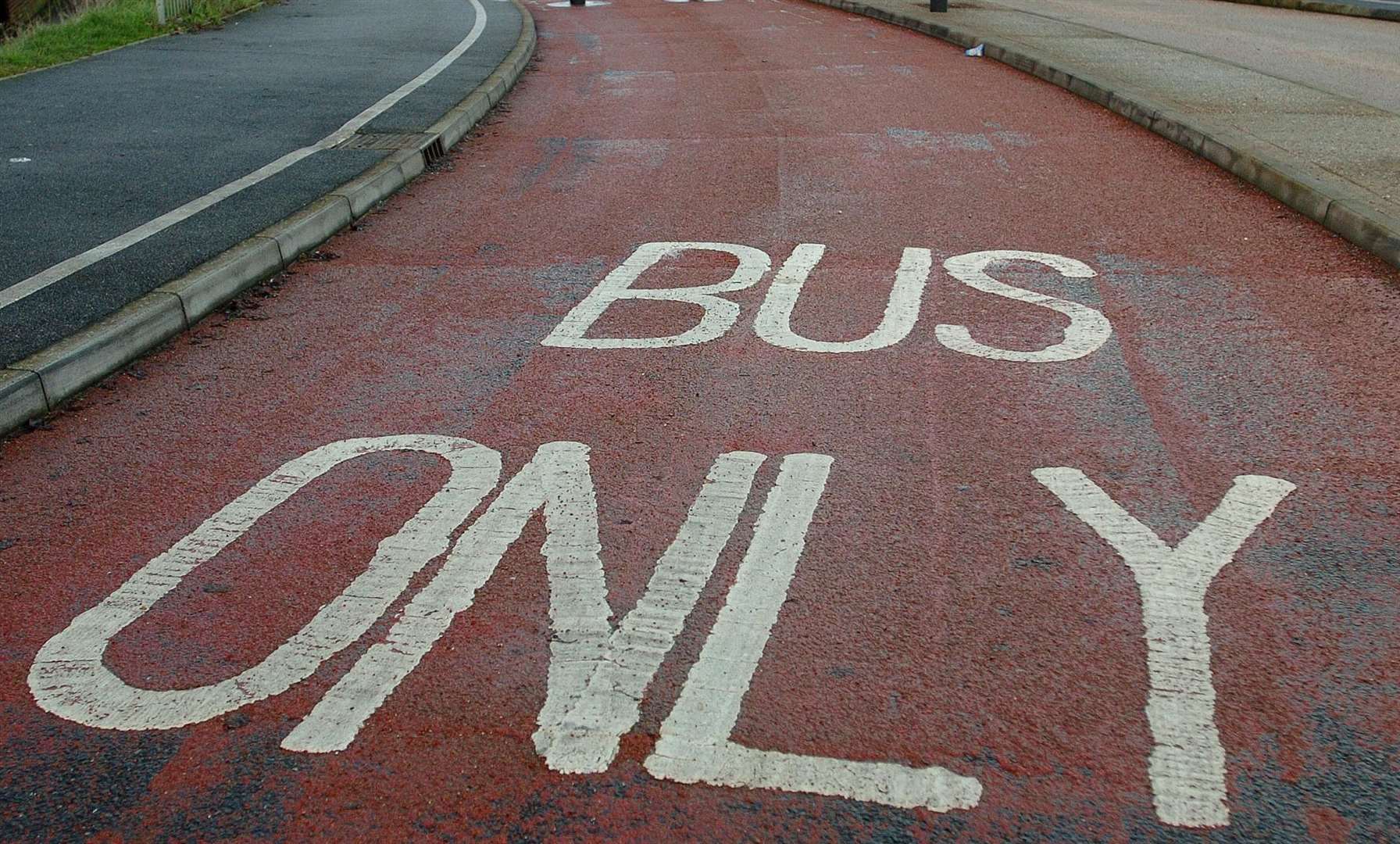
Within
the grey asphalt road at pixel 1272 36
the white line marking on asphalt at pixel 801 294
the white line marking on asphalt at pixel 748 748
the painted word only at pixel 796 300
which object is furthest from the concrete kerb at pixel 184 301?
the grey asphalt road at pixel 1272 36

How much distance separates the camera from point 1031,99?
11.7 meters

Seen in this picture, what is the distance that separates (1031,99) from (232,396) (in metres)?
8.69

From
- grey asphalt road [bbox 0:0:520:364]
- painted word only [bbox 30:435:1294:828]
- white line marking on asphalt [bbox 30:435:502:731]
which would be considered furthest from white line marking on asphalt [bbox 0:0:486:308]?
painted word only [bbox 30:435:1294:828]

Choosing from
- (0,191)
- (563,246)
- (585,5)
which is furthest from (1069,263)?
(585,5)

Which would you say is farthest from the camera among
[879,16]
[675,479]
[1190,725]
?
[879,16]

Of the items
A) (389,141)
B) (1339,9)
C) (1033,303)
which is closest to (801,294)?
(1033,303)

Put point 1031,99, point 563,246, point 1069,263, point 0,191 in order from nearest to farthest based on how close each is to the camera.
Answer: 1. point 1069,263
2. point 563,246
3. point 0,191
4. point 1031,99

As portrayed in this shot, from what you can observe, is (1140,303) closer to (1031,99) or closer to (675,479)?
(675,479)

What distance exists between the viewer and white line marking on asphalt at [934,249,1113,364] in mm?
5406

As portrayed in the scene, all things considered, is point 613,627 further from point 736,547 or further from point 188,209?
point 188,209

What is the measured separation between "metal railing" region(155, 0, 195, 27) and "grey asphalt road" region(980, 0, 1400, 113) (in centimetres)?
1213

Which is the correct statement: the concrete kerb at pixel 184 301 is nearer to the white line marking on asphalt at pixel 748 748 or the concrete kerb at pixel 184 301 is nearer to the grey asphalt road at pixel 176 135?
the grey asphalt road at pixel 176 135

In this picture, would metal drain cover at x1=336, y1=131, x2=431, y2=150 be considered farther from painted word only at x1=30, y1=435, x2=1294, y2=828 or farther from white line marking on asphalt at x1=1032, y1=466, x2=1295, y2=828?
white line marking on asphalt at x1=1032, y1=466, x2=1295, y2=828

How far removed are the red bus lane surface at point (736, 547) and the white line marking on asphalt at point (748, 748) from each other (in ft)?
0.03
